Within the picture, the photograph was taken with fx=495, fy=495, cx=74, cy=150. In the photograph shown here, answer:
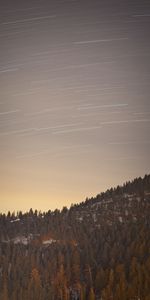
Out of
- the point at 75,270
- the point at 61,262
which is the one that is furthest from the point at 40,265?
the point at 75,270

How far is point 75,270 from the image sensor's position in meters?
145

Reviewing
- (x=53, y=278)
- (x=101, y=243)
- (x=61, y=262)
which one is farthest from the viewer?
(x=101, y=243)

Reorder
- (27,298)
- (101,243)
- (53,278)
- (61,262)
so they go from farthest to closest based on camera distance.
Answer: (101,243)
(61,262)
(53,278)
(27,298)

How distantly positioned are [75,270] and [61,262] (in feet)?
35.1

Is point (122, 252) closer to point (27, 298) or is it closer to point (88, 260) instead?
point (88, 260)

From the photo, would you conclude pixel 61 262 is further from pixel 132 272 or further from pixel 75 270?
pixel 132 272

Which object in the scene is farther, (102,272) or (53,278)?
(53,278)

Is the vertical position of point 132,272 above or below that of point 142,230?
below

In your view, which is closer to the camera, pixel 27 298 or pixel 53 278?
pixel 27 298

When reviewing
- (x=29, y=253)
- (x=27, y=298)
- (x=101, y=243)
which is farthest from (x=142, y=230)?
(x=27, y=298)

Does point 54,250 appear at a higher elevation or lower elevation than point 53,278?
higher

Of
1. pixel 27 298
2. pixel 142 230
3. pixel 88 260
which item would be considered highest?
pixel 142 230

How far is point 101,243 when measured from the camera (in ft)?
557

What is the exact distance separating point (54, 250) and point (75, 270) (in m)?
27.8
